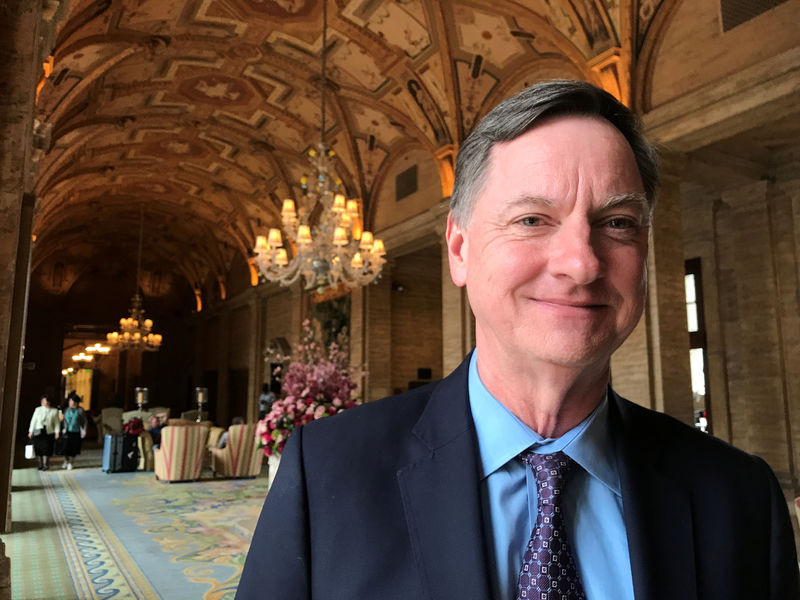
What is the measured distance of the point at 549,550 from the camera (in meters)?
0.87

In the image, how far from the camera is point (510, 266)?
2.85 ft

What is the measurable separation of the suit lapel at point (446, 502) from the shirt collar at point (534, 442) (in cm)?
2

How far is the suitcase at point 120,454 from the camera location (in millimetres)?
12156

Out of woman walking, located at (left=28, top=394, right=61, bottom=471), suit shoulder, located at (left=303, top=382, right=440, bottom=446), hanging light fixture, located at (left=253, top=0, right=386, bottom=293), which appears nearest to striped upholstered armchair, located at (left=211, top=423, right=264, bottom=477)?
woman walking, located at (left=28, top=394, right=61, bottom=471)

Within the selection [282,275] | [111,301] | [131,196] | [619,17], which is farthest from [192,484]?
[111,301]

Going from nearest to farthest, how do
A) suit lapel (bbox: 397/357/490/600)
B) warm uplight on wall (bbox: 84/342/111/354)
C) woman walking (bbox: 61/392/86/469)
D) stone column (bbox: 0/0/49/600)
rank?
suit lapel (bbox: 397/357/490/600), stone column (bbox: 0/0/49/600), woman walking (bbox: 61/392/86/469), warm uplight on wall (bbox: 84/342/111/354)

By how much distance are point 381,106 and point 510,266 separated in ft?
38.5

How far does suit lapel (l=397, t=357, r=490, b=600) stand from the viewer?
833mm

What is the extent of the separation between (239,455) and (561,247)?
37.1ft

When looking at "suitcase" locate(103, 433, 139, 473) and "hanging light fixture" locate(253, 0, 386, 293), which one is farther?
"suitcase" locate(103, 433, 139, 473)

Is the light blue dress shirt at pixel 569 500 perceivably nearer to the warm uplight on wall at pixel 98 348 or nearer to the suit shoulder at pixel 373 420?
the suit shoulder at pixel 373 420

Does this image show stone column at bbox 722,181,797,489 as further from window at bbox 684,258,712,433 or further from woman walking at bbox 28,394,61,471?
woman walking at bbox 28,394,61,471

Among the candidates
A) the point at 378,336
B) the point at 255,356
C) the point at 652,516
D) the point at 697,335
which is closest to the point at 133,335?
the point at 255,356

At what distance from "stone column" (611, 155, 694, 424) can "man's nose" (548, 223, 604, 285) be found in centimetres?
714
